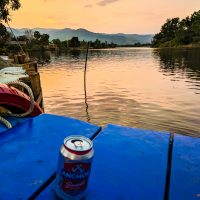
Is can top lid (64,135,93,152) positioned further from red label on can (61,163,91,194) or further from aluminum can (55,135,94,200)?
red label on can (61,163,91,194)

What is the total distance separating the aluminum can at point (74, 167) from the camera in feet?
7.13

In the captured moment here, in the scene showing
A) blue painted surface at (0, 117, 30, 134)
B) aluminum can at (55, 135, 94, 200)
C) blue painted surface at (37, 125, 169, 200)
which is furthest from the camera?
blue painted surface at (0, 117, 30, 134)

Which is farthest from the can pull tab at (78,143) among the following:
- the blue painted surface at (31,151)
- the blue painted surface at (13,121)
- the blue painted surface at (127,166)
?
the blue painted surface at (13,121)

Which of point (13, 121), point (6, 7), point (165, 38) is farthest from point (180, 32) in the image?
point (13, 121)

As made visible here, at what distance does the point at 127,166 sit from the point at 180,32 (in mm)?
161902

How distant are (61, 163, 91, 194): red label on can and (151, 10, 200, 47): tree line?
489 ft

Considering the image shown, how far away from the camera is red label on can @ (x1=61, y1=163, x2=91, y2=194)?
7.18 ft

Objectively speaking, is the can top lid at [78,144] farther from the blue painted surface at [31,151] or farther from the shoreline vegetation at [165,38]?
the shoreline vegetation at [165,38]

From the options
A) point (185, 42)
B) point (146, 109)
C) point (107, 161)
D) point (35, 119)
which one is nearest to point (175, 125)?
point (146, 109)

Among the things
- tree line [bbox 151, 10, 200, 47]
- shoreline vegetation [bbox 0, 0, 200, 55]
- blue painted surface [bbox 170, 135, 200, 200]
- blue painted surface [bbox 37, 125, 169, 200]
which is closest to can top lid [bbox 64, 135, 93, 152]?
blue painted surface [bbox 37, 125, 169, 200]

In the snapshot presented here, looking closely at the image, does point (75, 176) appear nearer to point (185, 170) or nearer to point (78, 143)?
point (78, 143)

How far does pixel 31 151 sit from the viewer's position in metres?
3.31

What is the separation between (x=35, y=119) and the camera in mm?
4555

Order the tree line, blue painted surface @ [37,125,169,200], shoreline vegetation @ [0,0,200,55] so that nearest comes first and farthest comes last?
blue painted surface @ [37,125,169,200] < shoreline vegetation @ [0,0,200,55] < the tree line
